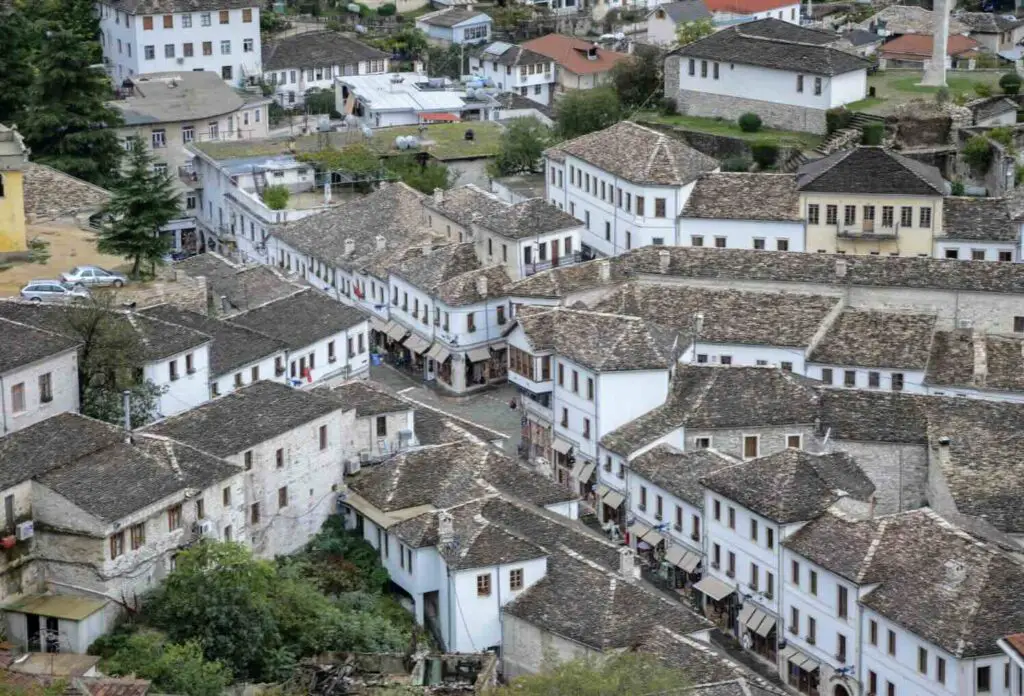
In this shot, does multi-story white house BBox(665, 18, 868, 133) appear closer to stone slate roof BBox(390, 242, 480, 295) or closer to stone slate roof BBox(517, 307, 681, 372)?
stone slate roof BBox(390, 242, 480, 295)

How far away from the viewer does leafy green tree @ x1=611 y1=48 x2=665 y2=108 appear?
128125 millimetres

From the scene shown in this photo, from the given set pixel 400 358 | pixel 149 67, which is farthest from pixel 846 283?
pixel 149 67

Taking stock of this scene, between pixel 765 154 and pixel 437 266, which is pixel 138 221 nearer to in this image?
pixel 437 266

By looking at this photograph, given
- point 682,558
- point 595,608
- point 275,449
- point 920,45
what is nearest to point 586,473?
point 682,558

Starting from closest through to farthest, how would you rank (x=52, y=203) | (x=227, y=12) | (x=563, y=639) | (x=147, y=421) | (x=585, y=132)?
(x=563, y=639) < (x=147, y=421) < (x=52, y=203) < (x=585, y=132) < (x=227, y=12)

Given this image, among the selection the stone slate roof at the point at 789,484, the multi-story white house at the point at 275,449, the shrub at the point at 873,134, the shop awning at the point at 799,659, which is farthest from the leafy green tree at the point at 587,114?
the shop awning at the point at 799,659

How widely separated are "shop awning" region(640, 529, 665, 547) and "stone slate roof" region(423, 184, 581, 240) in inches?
808

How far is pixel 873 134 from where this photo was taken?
115500 millimetres

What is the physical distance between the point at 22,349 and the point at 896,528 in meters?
28.0

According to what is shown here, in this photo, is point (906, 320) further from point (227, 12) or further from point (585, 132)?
point (227, 12)

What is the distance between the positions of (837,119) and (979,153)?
7.18 meters

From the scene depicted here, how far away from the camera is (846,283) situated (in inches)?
3930

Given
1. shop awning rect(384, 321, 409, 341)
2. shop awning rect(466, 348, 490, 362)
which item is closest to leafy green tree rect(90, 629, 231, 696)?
shop awning rect(466, 348, 490, 362)

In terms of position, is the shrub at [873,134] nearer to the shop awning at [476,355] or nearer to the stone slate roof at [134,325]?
the shop awning at [476,355]
